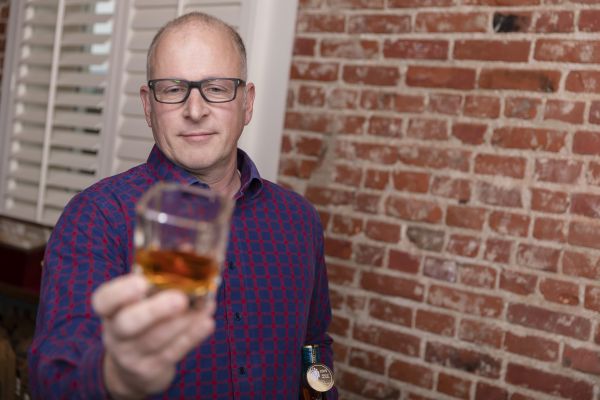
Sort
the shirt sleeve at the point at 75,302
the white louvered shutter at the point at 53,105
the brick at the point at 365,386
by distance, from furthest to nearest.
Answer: the white louvered shutter at the point at 53,105 < the brick at the point at 365,386 < the shirt sleeve at the point at 75,302

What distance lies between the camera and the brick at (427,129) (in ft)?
6.66

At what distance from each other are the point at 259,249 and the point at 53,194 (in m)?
1.65

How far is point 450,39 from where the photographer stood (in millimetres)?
2025

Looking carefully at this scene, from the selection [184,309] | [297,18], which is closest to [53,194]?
[297,18]

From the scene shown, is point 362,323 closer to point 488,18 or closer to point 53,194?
point 488,18

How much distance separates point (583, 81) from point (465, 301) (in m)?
0.68

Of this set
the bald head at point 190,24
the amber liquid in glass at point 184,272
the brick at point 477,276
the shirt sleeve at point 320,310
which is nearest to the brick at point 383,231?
the brick at point 477,276

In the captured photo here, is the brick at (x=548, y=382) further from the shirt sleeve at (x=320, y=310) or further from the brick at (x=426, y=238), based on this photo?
the shirt sleeve at (x=320, y=310)

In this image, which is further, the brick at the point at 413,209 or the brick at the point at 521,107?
the brick at the point at 413,209

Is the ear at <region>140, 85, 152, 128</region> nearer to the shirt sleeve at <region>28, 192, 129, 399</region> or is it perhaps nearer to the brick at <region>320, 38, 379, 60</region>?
the shirt sleeve at <region>28, 192, 129, 399</region>

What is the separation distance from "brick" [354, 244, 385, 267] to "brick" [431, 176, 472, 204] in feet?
0.85

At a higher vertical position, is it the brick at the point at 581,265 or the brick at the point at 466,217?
the brick at the point at 466,217

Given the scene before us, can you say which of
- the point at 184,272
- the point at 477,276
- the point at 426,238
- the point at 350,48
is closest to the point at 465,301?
the point at 477,276

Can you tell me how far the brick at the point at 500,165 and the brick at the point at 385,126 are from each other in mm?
270
